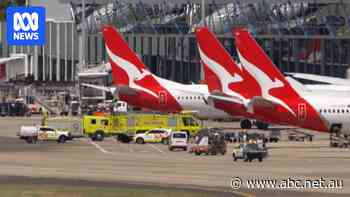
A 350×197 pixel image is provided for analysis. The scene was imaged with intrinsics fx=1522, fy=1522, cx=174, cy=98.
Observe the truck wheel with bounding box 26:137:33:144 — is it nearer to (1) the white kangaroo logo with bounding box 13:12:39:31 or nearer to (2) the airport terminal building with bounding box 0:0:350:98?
(1) the white kangaroo logo with bounding box 13:12:39:31

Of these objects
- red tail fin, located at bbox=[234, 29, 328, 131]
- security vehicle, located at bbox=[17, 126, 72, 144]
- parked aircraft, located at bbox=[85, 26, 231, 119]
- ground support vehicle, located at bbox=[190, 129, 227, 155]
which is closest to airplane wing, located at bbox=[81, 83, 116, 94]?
parked aircraft, located at bbox=[85, 26, 231, 119]

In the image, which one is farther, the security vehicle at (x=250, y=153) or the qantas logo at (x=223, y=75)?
the qantas logo at (x=223, y=75)

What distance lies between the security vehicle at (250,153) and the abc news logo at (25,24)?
193 feet

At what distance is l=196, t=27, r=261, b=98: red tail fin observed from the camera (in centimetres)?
10888

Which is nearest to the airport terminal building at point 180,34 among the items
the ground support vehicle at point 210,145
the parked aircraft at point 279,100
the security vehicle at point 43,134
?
the security vehicle at point 43,134

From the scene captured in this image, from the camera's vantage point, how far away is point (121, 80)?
4759 inches

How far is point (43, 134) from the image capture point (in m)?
105

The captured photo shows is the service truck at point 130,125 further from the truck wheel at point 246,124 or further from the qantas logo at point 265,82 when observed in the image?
the truck wheel at point 246,124

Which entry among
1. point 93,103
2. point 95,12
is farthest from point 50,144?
point 95,12

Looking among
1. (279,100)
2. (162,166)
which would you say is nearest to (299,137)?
(279,100)

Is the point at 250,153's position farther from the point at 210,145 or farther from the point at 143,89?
the point at 143,89

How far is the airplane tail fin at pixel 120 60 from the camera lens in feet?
396

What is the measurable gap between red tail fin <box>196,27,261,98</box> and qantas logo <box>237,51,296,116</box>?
7.94 metres

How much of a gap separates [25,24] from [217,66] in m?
34.3
